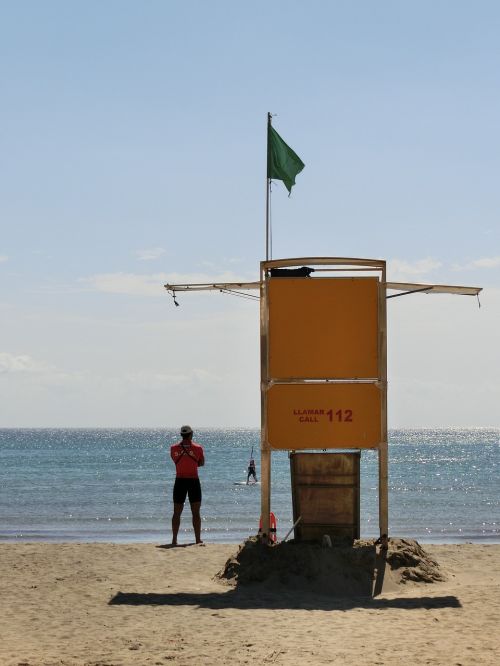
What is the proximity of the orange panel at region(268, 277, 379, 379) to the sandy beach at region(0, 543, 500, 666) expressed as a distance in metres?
2.69

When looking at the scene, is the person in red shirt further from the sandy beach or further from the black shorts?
the sandy beach

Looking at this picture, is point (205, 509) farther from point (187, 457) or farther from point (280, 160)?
point (280, 160)

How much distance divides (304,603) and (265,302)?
3.85 metres

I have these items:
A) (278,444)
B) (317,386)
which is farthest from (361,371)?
(278,444)

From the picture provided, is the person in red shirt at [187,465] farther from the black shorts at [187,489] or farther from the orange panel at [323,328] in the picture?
the orange panel at [323,328]

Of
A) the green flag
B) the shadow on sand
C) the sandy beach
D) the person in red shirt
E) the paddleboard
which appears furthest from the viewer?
the paddleboard

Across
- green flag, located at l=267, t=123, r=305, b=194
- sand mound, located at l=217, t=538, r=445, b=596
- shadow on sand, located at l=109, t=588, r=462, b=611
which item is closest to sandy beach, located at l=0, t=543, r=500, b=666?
shadow on sand, located at l=109, t=588, r=462, b=611

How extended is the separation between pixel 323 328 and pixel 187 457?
346 cm

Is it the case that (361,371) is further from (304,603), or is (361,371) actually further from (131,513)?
(131,513)

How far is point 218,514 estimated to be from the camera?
34094 millimetres

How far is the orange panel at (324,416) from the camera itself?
12914 mm

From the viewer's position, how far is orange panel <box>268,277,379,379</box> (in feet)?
42.4

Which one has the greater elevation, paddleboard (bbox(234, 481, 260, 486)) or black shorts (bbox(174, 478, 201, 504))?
black shorts (bbox(174, 478, 201, 504))

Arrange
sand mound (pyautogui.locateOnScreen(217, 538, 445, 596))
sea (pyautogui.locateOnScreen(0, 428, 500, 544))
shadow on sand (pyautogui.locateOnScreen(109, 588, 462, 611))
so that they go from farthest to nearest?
sea (pyautogui.locateOnScreen(0, 428, 500, 544)) < sand mound (pyautogui.locateOnScreen(217, 538, 445, 596)) < shadow on sand (pyautogui.locateOnScreen(109, 588, 462, 611))
